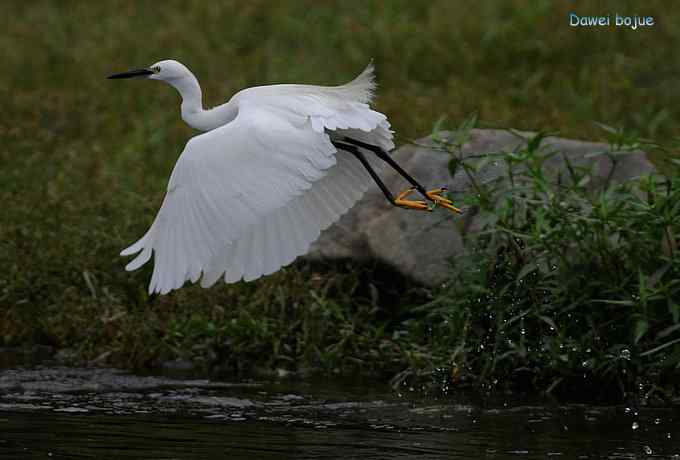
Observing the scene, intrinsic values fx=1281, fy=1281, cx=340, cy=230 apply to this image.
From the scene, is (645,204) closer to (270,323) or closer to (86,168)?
(270,323)

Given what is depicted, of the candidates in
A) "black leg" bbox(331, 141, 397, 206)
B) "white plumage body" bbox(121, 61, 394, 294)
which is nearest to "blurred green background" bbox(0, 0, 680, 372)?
"black leg" bbox(331, 141, 397, 206)

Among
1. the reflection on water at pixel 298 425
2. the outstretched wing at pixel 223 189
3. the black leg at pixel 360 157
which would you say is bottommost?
the reflection on water at pixel 298 425

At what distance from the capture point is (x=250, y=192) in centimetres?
472

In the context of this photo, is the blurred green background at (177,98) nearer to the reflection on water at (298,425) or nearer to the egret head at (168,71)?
the reflection on water at (298,425)

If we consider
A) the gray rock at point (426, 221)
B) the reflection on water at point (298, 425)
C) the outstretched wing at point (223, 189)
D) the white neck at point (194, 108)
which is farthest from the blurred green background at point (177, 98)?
the outstretched wing at point (223, 189)

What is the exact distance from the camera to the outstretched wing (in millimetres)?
4648

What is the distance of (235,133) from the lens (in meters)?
4.89

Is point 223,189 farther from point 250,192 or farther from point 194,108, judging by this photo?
point 194,108

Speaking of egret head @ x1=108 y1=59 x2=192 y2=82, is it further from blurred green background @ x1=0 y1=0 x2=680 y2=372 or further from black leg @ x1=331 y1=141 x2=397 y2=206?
blurred green background @ x1=0 y1=0 x2=680 y2=372

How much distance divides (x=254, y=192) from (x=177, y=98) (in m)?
5.81

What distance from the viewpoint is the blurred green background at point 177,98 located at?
6688 mm

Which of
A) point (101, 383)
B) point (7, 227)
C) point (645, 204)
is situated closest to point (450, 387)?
point (645, 204)

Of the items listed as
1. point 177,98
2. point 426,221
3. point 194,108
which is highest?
point 177,98

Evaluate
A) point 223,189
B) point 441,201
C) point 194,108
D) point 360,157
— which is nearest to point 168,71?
point 194,108
